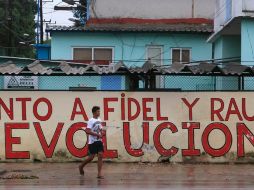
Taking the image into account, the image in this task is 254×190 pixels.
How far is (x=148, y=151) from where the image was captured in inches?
730

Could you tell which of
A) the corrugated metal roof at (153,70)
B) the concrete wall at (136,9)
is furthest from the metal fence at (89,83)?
the concrete wall at (136,9)

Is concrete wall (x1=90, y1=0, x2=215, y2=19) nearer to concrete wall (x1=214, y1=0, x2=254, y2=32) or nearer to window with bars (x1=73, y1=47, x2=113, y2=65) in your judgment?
window with bars (x1=73, y1=47, x2=113, y2=65)

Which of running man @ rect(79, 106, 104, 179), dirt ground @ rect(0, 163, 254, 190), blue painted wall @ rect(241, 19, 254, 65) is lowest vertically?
dirt ground @ rect(0, 163, 254, 190)

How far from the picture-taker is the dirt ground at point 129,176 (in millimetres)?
13711

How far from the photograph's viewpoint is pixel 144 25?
31078 millimetres

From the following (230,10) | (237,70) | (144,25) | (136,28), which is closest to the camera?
(237,70)

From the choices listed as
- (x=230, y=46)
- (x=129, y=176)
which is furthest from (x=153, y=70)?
(x=230, y=46)

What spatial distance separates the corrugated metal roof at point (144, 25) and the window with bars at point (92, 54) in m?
1.08

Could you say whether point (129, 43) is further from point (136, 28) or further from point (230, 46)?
point (230, 46)

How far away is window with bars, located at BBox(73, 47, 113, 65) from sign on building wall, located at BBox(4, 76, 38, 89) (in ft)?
12.5

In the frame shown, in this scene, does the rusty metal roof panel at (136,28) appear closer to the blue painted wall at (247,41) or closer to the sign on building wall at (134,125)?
the blue painted wall at (247,41)

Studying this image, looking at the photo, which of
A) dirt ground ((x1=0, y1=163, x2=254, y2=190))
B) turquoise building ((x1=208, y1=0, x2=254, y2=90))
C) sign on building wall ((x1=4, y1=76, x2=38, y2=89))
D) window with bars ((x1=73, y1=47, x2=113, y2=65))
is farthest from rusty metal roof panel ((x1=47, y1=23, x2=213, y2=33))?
dirt ground ((x1=0, y1=163, x2=254, y2=190))

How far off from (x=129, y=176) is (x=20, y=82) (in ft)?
40.6

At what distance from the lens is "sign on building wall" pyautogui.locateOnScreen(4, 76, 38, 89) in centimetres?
2650
